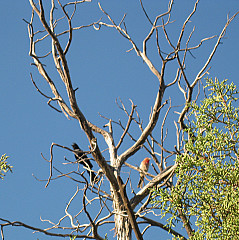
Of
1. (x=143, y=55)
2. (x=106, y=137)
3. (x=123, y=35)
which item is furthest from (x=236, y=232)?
(x=123, y=35)

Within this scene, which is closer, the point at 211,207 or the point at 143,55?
the point at 211,207

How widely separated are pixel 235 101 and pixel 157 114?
233cm

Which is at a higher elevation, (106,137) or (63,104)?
(63,104)

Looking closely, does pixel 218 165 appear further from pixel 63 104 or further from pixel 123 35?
pixel 123 35

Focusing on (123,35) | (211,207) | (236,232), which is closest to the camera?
(236,232)

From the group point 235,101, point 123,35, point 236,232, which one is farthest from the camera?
point 123,35

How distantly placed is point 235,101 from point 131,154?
2.68 meters

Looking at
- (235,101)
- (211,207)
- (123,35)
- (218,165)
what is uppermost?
(123,35)

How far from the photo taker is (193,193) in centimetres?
461

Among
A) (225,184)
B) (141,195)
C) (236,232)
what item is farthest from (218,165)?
(141,195)

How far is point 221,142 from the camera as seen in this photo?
185 inches

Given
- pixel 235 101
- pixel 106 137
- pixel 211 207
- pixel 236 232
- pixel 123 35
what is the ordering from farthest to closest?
pixel 123 35
pixel 106 137
pixel 235 101
pixel 211 207
pixel 236 232

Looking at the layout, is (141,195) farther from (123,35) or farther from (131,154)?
(123,35)

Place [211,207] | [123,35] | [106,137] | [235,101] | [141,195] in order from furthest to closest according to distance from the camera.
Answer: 1. [123,35]
2. [106,137]
3. [141,195]
4. [235,101]
5. [211,207]
